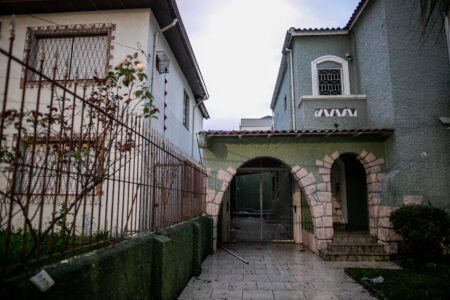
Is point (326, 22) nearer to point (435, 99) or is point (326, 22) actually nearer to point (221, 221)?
point (435, 99)

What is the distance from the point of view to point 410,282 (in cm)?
525

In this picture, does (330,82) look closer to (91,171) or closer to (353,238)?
(353,238)

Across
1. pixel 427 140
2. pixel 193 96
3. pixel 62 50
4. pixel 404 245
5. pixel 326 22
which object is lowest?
pixel 404 245

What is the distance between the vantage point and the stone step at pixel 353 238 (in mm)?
7914

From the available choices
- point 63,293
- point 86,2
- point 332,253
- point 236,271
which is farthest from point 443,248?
point 86,2

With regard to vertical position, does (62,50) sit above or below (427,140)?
above

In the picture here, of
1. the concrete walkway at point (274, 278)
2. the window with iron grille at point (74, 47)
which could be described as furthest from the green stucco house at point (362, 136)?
the window with iron grille at point (74, 47)

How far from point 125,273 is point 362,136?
7350 millimetres

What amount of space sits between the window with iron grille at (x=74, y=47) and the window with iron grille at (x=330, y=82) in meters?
6.79

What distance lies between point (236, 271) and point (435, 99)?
652 cm

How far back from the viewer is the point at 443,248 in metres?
7.04

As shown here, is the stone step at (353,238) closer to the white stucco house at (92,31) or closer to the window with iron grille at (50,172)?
the white stucco house at (92,31)

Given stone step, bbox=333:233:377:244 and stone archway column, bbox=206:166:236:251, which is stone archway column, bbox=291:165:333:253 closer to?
stone step, bbox=333:233:377:244

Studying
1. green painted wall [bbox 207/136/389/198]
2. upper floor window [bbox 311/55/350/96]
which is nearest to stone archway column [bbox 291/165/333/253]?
green painted wall [bbox 207/136/389/198]
